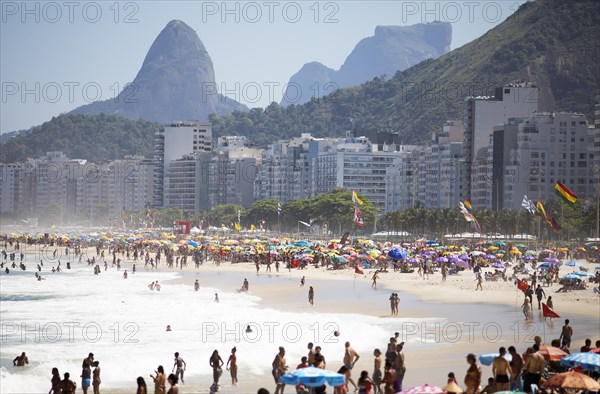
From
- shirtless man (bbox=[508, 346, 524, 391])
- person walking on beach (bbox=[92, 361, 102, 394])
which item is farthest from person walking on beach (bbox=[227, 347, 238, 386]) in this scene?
shirtless man (bbox=[508, 346, 524, 391])

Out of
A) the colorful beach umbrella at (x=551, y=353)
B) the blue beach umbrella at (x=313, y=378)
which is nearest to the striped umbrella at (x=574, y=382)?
the colorful beach umbrella at (x=551, y=353)

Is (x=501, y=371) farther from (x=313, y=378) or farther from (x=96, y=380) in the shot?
(x=96, y=380)

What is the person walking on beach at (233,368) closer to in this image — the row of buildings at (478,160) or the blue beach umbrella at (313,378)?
the blue beach umbrella at (313,378)

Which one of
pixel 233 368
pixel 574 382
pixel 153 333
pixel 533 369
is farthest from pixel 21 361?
pixel 574 382

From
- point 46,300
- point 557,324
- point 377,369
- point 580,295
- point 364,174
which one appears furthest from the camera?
point 364,174

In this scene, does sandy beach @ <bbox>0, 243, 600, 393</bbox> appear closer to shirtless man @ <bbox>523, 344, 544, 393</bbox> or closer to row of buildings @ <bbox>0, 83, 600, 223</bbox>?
shirtless man @ <bbox>523, 344, 544, 393</bbox>

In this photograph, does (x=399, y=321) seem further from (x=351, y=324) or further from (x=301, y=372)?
(x=301, y=372)

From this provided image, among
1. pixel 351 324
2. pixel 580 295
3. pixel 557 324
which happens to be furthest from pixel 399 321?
pixel 580 295
